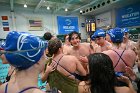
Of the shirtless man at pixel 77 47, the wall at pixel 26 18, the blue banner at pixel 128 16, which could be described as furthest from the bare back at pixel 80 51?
the wall at pixel 26 18

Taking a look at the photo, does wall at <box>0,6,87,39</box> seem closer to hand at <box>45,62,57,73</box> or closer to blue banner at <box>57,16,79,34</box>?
blue banner at <box>57,16,79,34</box>

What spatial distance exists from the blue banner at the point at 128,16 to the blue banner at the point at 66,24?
11.5 ft

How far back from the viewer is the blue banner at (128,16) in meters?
9.23

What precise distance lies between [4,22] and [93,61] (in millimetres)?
9585

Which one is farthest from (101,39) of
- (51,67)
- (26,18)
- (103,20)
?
(103,20)

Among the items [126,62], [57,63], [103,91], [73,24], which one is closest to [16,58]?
[103,91]

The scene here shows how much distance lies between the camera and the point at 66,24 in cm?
1170

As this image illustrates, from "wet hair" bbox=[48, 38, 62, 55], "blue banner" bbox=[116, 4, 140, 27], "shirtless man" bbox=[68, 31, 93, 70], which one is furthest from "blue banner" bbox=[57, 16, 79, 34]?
"wet hair" bbox=[48, 38, 62, 55]

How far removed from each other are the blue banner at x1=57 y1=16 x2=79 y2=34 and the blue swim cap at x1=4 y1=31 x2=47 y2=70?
10.5 meters

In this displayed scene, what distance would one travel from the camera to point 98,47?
3.80 meters

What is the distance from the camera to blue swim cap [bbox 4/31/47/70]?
0.97m

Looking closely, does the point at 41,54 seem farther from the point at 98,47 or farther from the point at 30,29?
the point at 30,29

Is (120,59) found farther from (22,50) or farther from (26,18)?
(26,18)

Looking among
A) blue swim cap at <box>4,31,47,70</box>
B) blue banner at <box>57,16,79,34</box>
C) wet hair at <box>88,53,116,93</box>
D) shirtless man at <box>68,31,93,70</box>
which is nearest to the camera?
blue swim cap at <box>4,31,47,70</box>
